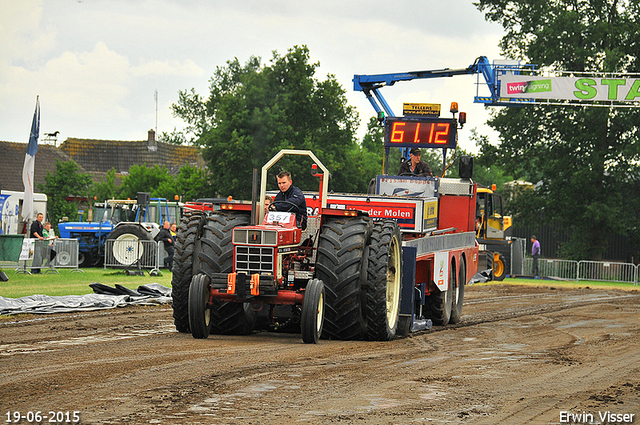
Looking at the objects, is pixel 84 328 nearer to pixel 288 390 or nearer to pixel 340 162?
pixel 288 390

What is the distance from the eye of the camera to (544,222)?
4072 cm

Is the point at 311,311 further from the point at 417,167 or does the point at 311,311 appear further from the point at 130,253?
the point at 130,253

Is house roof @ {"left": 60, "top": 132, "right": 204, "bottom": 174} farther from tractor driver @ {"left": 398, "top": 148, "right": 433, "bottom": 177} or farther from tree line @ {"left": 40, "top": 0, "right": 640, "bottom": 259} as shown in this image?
tractor driver @ {"left": 398, "top": 148, "right": 433, "bottom": 177}

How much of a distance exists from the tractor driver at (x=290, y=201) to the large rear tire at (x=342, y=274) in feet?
0.99

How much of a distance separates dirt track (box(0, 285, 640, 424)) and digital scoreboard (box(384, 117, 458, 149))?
5199 millimetres

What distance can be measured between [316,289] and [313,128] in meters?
37.9

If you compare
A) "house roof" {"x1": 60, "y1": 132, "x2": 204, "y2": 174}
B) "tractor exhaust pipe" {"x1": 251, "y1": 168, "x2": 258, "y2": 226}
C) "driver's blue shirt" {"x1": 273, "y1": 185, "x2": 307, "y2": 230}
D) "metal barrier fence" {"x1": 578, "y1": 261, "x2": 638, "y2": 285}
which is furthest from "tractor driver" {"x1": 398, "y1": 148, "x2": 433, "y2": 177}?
"house roof" {"x1": 60, "y1": 132, "x2": 204, "y2": 174}

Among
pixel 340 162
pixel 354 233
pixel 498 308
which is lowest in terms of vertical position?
pixel 498 308

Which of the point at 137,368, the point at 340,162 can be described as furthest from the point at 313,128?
the point at 137,368

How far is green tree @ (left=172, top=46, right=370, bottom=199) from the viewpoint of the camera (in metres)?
44.6

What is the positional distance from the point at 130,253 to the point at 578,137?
73.0 feet

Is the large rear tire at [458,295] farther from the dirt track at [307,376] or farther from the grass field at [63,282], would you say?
the grass field at [63,282]

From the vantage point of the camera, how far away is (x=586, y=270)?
109 ft

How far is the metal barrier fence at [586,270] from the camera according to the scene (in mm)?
32188
